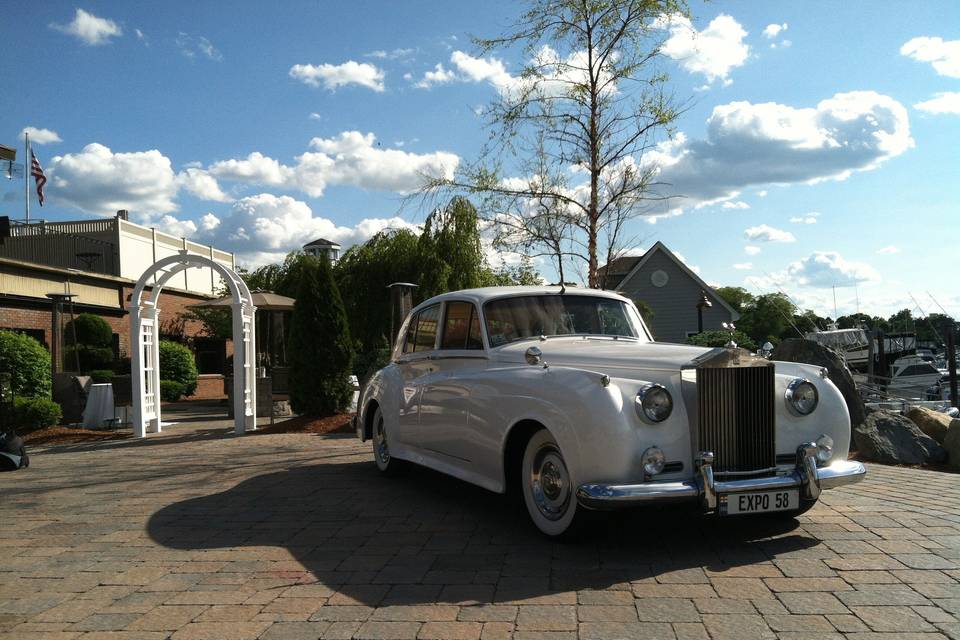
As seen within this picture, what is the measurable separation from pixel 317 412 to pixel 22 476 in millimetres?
5034

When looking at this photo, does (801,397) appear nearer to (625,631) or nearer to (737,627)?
(737,627)

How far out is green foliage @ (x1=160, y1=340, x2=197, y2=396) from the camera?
75.2ft

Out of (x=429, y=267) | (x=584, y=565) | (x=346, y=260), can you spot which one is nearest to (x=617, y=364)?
(x=584, y=565)

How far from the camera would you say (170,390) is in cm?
2195

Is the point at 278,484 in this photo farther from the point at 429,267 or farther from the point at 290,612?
the point at 429,267

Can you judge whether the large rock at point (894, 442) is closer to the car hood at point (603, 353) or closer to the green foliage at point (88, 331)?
the car hood at point (603, 353)

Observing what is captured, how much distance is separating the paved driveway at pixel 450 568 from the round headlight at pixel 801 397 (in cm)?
83

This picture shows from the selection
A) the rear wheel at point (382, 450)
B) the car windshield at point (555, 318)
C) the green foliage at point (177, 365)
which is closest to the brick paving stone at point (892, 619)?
the car windshield at point (555, 318)

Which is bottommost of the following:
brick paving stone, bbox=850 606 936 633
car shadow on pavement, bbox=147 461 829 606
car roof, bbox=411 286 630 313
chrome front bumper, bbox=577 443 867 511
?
brick paving stone, bbox=850 606 936 633

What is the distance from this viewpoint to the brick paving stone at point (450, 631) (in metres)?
3.31

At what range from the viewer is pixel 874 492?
247 inches

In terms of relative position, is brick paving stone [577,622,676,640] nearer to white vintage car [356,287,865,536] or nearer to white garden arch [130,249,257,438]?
white vintage car [356,287,865,536]

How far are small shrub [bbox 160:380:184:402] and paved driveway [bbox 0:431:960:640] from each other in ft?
50.9

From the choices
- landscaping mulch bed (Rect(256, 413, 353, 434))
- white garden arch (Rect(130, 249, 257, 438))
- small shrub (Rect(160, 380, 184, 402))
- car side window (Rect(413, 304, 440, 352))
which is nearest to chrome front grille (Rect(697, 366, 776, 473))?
car side window (Rect(413, 304, 440, 352))
